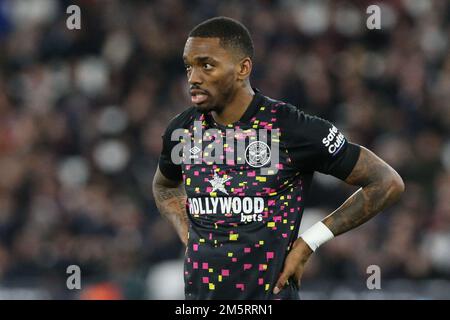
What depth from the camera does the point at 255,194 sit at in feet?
14.6

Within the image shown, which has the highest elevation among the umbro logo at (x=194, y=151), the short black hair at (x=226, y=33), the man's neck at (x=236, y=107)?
the short black hair at (x=226, y=33)

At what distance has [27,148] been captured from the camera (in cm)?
1032

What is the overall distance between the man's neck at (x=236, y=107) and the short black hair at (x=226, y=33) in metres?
0.19

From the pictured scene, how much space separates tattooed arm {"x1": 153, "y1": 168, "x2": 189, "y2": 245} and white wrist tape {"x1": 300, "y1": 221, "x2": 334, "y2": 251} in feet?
2.75

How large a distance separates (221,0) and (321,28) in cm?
126

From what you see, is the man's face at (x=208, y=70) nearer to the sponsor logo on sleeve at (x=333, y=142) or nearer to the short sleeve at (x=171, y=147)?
the short sleeve at (x=171, y=147)

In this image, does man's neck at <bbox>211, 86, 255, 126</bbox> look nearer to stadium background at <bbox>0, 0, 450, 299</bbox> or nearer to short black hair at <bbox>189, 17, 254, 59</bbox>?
short black hair at <bbox>189, 17, 254, 59</bbox>

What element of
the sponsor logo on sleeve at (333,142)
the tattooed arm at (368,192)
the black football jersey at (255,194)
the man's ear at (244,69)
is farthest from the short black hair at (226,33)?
the tattooed arm at (368,192)

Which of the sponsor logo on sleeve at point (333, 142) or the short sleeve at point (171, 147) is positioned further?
the short sleeve at point (171, 147)

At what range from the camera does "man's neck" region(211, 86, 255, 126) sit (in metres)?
4.61

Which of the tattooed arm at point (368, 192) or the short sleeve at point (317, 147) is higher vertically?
the short sleeve at point (317, 147)

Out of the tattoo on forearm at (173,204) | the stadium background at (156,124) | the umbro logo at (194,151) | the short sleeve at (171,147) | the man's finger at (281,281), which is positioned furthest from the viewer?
the stadium background at (156,124)

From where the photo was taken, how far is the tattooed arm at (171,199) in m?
5.16

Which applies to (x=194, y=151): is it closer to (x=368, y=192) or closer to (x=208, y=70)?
(x=208, y=70)
